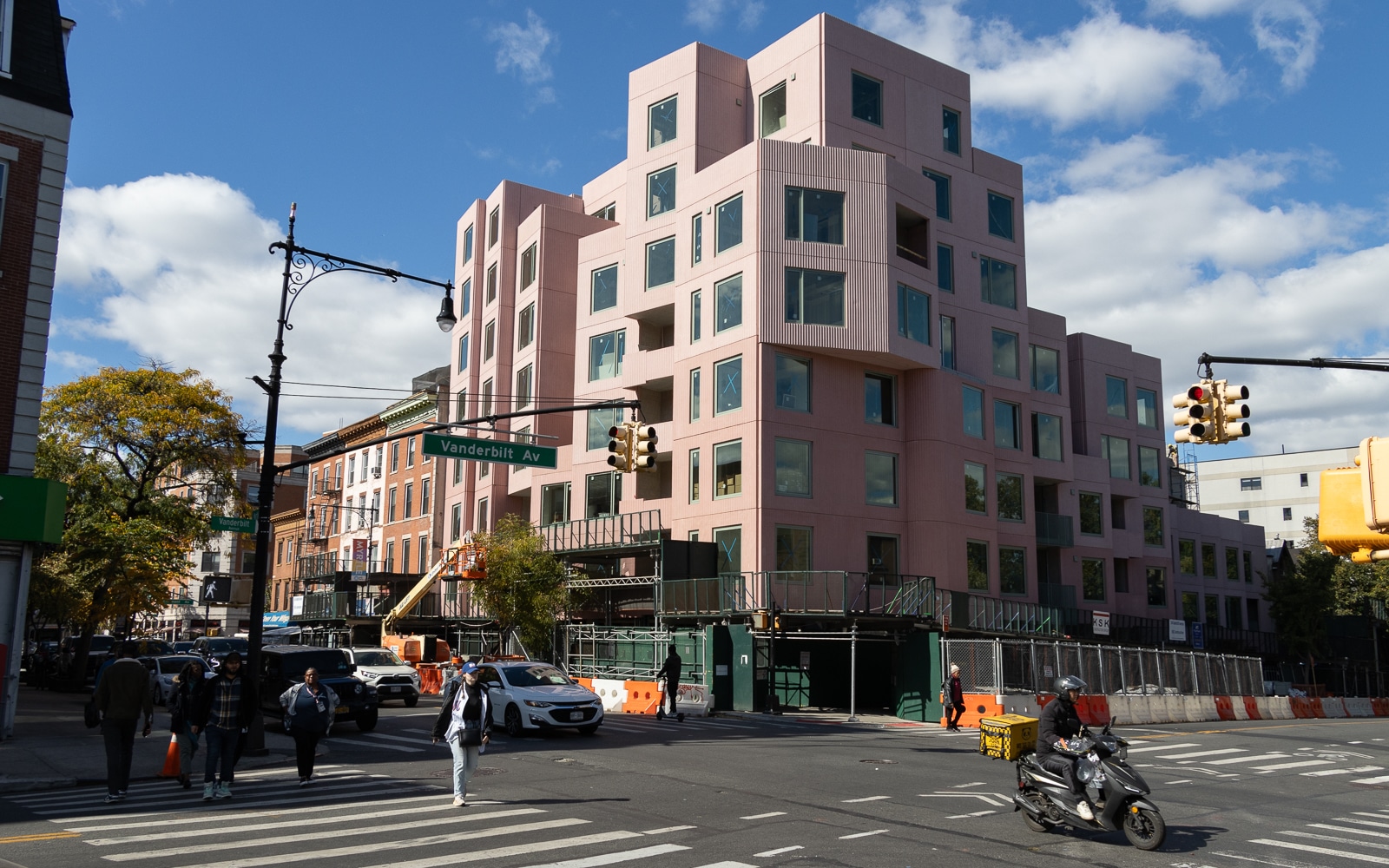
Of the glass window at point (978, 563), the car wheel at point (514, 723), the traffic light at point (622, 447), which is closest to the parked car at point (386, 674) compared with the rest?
the car wheel at point (514, 723)

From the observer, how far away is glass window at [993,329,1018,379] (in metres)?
43.5

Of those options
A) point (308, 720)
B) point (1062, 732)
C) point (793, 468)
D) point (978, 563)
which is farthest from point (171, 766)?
point (978, 563)

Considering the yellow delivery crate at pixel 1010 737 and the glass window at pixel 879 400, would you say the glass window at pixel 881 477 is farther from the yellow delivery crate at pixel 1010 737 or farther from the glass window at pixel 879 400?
the yellow delivery crate at pixel 1010 737

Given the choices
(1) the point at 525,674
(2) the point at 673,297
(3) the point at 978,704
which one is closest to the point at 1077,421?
(2) the point at 673,297

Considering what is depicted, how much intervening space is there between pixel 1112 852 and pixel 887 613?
2206 centimetres

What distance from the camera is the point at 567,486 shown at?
4553 cm

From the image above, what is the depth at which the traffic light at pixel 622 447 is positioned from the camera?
2038 centimetres

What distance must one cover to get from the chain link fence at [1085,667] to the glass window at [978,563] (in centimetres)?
656

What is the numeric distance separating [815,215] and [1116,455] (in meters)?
24.3

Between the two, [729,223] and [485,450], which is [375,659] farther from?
[729,223]

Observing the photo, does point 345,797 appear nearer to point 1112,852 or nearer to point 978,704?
point 1112,852

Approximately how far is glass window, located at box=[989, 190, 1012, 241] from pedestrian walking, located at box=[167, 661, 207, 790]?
3625cm

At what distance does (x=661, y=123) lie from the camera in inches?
1727

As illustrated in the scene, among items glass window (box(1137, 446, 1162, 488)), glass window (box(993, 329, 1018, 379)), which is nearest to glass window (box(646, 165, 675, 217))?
glass window (box(993, 329, 1018, 379))
